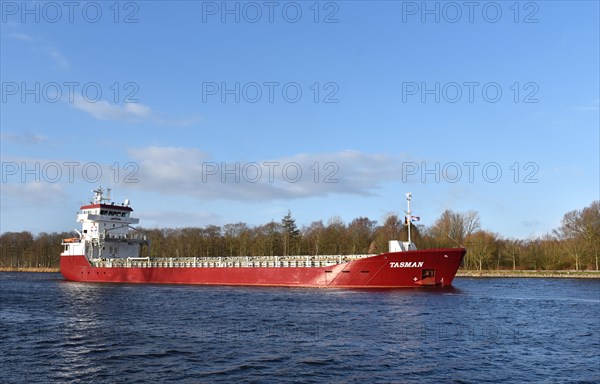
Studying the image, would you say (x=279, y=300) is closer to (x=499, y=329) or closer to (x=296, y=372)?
(x=499, y=329)

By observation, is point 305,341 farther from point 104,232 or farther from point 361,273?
point 104,232

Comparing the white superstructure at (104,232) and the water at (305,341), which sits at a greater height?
the white superstructure at (104,232)

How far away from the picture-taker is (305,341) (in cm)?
2142

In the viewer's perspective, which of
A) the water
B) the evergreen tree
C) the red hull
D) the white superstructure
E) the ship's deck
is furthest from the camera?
the evergreen tree

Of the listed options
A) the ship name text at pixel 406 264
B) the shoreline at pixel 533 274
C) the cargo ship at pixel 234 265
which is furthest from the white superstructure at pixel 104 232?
the shoreline at pixel 533 274

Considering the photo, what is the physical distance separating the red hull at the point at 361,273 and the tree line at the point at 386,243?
35852 mm

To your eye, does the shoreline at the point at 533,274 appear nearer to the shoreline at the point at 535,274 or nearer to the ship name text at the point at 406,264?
the shoreline at the point at 535,274

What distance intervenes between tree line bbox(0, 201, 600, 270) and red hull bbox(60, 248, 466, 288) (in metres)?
35.9

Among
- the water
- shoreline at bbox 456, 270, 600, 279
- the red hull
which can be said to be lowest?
shoreline at bbox 456, 270, 600, 279

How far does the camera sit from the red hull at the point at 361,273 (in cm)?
4241

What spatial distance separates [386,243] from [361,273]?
167ft

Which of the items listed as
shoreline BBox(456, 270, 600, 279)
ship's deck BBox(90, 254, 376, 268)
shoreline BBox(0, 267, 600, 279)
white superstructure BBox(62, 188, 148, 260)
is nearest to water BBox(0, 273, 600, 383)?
ship's deck BBox(90, 254, 376, 268)

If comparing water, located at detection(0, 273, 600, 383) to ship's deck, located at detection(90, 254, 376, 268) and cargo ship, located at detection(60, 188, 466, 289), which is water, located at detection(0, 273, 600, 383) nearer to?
cargo ship, located at detection(60, 188, 466, 289)

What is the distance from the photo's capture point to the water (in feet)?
54.1
